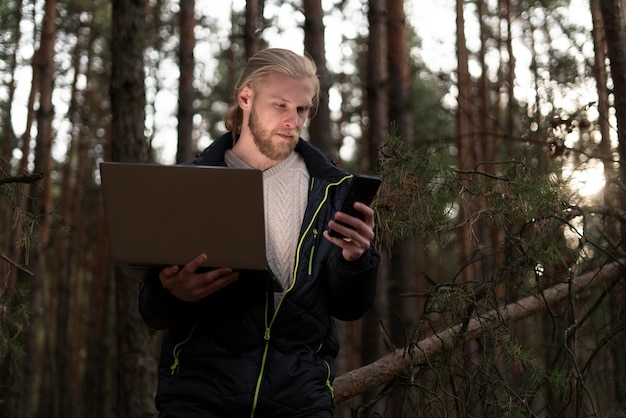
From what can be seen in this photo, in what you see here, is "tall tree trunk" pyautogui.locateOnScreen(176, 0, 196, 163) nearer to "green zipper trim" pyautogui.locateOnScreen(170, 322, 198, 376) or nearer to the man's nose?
the man's nose

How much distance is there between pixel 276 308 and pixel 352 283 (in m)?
0.24

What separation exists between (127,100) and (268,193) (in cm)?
357

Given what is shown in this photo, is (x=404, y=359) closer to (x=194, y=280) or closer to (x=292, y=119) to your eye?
(x=292, y=119)

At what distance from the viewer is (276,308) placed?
7.41ft

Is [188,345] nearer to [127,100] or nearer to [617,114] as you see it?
[617,114]

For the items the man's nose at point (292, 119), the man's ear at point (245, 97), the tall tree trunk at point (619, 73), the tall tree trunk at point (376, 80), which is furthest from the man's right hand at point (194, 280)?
→ the tall tree trunk at point (376, 80)

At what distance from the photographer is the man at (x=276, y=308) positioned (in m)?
2.20

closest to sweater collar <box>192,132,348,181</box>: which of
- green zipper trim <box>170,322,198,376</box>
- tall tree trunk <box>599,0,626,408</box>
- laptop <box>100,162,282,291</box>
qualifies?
laptop <box>100,162,282,291</box>

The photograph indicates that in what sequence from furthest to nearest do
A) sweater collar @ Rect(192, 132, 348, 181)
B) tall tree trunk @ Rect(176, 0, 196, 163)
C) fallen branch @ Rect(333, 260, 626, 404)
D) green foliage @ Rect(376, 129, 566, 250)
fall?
tall tree trunk @ Rect(176, 0, 196, 163) < fallen branch @ Rect(333, 260, 626, 404) < green foliage @ Rect(376, 129, 566, 250) < sweater collar @ Rect(192, 132, 348, 181)

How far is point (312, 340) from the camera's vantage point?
2.32 metres

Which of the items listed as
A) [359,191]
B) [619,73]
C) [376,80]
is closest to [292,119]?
[359,191]

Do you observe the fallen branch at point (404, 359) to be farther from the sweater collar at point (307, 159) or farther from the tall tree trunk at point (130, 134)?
the tall tree trunk at point (130, 134)

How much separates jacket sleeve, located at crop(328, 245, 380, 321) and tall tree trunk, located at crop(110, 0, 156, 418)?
369 cm

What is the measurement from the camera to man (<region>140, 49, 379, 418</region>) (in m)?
2.20
